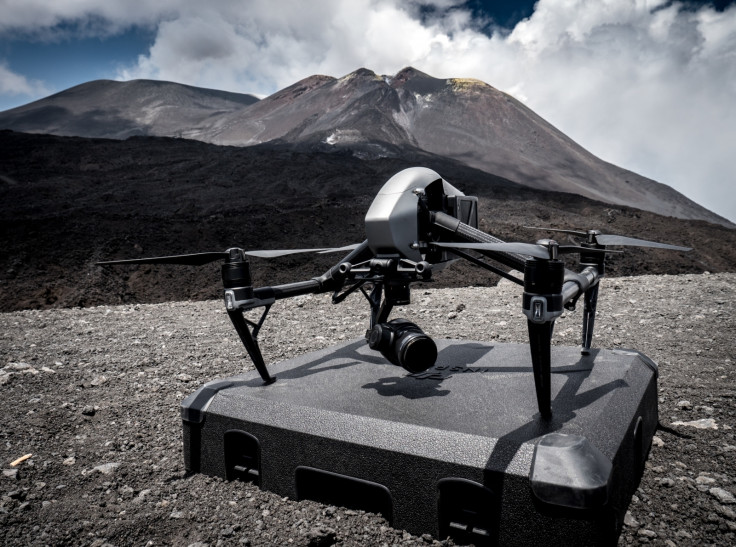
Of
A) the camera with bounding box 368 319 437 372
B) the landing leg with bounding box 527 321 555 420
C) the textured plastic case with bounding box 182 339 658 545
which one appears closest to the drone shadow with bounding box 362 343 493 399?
the textured plastic case with bounding box 182 339 658 545

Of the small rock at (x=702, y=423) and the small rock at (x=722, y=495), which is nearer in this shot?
the small rock at (x=722, y=495)

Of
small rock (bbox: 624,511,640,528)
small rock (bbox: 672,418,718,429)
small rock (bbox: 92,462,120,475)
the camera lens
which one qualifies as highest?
the camera lens

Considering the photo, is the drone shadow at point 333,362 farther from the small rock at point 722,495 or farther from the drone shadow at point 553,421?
the small rock at point 722,495

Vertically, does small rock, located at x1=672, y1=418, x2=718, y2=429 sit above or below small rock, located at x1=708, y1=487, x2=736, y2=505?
above

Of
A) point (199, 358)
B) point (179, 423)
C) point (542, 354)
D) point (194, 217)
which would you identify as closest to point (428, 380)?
point (542, 354)

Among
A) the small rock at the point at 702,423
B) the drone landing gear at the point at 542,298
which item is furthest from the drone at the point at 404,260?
the small rock at the point at 702,423

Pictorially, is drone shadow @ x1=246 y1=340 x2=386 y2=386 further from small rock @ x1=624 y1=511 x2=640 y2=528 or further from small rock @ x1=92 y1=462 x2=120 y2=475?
small rock @ x1=624 y1=511 x2=640 y2=528

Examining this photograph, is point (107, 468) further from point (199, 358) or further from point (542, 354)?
point (542, 354)
